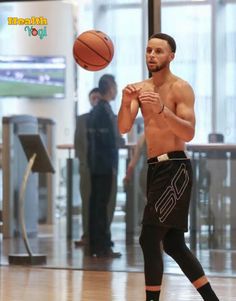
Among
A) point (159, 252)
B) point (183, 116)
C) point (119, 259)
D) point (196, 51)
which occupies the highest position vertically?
point (196, 51)

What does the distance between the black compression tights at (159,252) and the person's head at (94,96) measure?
3.10 m

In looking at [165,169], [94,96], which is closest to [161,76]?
[165,169]

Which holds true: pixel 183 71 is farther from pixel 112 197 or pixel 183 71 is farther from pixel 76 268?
pixel 76 268

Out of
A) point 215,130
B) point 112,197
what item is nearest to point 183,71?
point 215,130

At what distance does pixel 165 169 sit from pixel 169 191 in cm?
11

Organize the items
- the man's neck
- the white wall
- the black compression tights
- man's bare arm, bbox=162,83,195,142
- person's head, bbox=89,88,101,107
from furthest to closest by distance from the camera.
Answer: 1. person's head, bbox=89,88,101,107
2. the white wall
3. the man's neck
4. the black compression tights
5. man's bare arm, bbox=162,83,195,142

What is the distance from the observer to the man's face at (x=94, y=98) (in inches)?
292

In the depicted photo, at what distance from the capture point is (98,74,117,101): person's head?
24.0 feet

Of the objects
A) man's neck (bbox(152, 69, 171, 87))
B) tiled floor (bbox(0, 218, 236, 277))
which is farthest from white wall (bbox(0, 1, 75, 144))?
man's neck (bbox(152, 69, 171, 87))

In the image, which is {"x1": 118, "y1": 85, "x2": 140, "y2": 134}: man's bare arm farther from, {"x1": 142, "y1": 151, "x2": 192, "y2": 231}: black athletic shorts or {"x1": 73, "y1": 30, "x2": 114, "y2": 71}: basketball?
{"x1": 73, "y1": 30, "x2": 114, "y2": 71}: basketball

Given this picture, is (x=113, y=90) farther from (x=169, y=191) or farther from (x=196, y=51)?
(x=169, y=191)

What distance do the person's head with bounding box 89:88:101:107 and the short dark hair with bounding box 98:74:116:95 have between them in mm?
45

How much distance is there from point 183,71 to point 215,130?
52 centimetres

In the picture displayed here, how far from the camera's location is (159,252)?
438 centimetres
